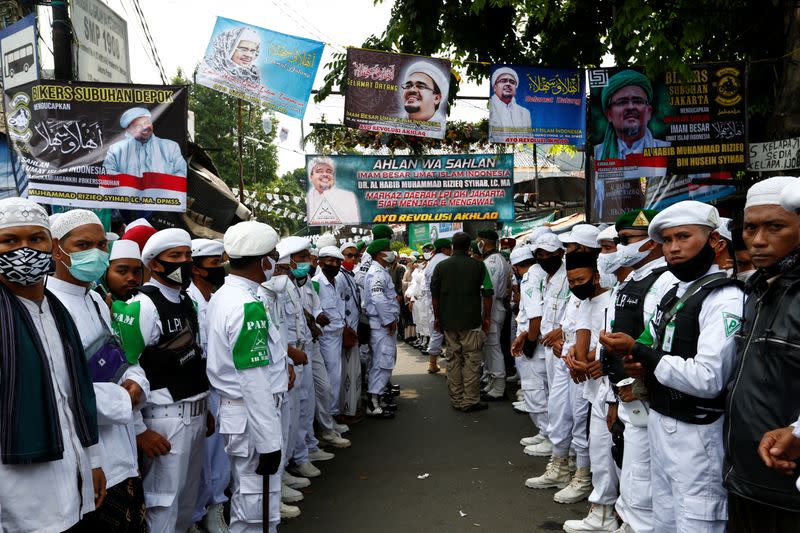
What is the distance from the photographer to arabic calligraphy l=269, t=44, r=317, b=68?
8812 millimetres

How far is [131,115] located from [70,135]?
703 mm

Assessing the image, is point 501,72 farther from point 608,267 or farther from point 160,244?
point 160,244

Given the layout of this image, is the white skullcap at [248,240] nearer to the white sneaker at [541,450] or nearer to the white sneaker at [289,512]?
the white sneaker at [289,512]

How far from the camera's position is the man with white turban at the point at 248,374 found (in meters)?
4.06

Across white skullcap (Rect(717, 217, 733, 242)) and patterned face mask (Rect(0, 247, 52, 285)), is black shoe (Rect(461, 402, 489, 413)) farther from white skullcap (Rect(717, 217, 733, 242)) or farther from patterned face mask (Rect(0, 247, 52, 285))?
patterned face mask (Rect(0, 247, 52, 285))

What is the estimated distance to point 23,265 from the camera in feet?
8.54

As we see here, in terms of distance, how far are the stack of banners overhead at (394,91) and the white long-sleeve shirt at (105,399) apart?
6275 mm

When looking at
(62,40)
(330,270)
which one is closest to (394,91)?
(330,270)

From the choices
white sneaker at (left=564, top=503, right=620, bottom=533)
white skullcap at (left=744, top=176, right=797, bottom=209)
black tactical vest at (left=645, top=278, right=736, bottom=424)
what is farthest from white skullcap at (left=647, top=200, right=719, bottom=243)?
white sneaker at (left=564, top=503, right=620, bottom=533)

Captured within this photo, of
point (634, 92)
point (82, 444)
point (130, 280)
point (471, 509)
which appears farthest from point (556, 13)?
point (82, 444)

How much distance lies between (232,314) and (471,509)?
2.92 metres

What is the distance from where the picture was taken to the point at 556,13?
30.7 ft

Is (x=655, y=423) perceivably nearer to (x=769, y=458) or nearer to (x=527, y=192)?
(x=769, y=458)

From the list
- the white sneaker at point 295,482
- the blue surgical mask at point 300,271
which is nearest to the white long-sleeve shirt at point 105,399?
the white sneaker at point 295,482
